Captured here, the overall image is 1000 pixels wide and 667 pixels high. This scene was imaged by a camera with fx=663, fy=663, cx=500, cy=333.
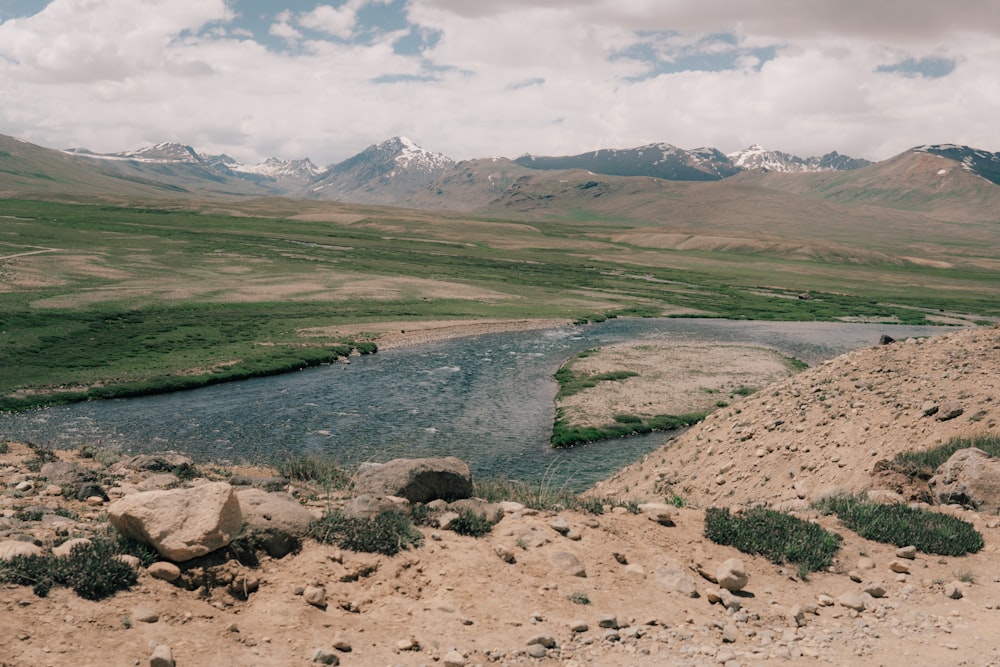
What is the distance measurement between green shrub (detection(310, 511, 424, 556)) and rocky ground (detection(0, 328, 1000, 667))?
11.2 inches

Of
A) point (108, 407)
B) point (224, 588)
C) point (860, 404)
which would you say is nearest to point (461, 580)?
point (224, 588)

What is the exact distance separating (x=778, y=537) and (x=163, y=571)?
13.0 metres

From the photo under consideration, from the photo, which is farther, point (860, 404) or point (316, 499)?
point (860, 404)

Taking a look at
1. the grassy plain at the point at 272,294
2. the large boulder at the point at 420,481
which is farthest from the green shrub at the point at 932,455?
the grassy plain at the point at 272,294

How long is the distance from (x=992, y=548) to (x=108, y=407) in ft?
158

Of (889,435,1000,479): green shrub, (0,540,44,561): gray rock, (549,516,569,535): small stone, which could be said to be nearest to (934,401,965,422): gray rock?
(889,435,1000,479): green shrub

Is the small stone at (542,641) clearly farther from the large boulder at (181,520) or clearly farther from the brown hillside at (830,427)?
the brown hillside at (830,427)

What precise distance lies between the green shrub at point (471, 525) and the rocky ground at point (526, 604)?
11.1 inches

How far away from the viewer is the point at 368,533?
1381 centimetres

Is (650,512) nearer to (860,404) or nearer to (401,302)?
(860,404)

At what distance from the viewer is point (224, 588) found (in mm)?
11898

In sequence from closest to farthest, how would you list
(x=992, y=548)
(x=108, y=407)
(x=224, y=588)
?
(x=224, y=588) → (x=992, y=548) → (x=108, y=407)

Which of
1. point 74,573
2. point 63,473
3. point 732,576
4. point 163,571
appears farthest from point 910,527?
point 63,473

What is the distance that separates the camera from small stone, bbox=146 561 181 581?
11.7 metres
